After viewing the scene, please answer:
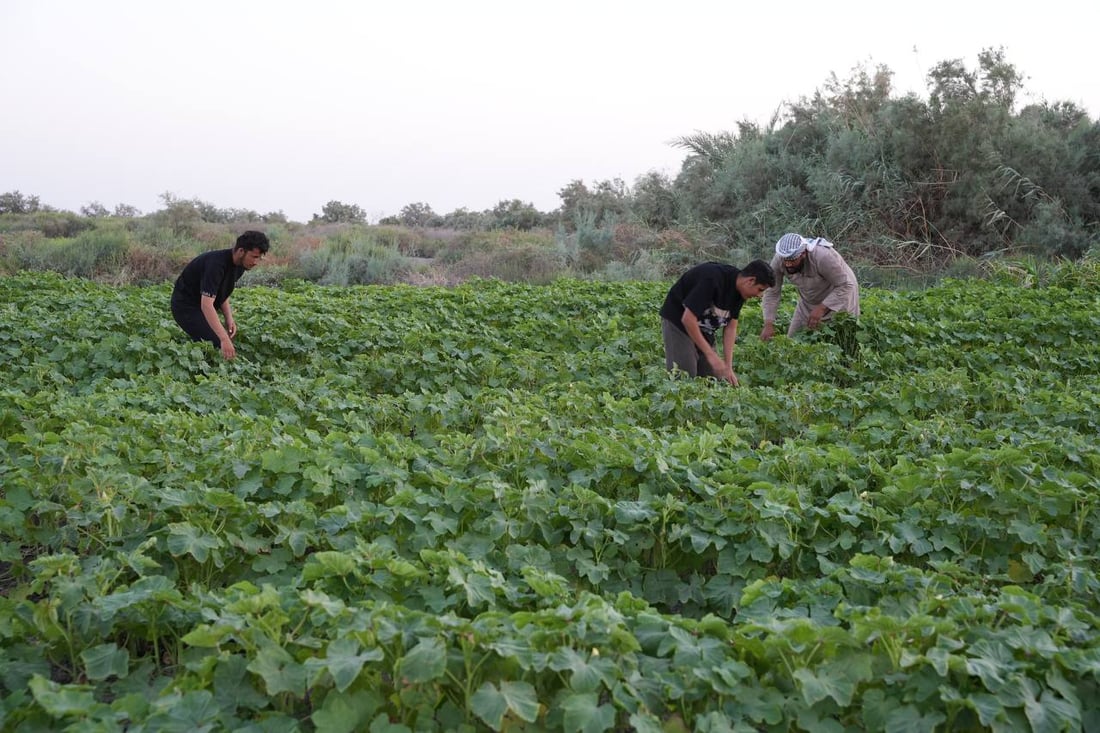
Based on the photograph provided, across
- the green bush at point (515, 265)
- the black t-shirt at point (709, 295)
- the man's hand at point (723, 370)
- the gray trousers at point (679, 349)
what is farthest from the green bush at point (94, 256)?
the man's hand at point (723, 370)

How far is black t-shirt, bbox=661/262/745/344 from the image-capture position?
251 inches

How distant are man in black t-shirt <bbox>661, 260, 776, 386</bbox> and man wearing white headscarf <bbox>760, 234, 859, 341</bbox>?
1.06 meters

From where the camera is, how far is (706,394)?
597cm

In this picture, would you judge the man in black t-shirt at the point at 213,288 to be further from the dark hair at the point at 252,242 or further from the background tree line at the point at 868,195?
the background tree line at the point at 868,195

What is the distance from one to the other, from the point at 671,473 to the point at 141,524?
2084mm

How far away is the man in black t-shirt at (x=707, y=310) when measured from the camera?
6.21 m

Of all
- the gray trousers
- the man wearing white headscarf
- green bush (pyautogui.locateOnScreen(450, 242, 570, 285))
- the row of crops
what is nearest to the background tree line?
green bush (pyautogui.locateOnScreen(450, 242, 570, 285))

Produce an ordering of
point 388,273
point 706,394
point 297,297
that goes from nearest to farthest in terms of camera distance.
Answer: point 706,394 < point 297,297 < point 388,273

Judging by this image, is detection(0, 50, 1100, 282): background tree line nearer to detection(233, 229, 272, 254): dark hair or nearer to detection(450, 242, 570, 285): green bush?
detection(450, 242, 570, 285): green bush

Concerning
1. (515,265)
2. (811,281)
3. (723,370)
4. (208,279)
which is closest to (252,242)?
Result: (208,279)

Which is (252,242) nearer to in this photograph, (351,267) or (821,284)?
(821,284)

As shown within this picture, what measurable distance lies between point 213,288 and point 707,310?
365 cm

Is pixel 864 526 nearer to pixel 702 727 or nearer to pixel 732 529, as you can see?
pixel 732 529

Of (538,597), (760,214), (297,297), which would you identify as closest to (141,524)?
(538,597)
